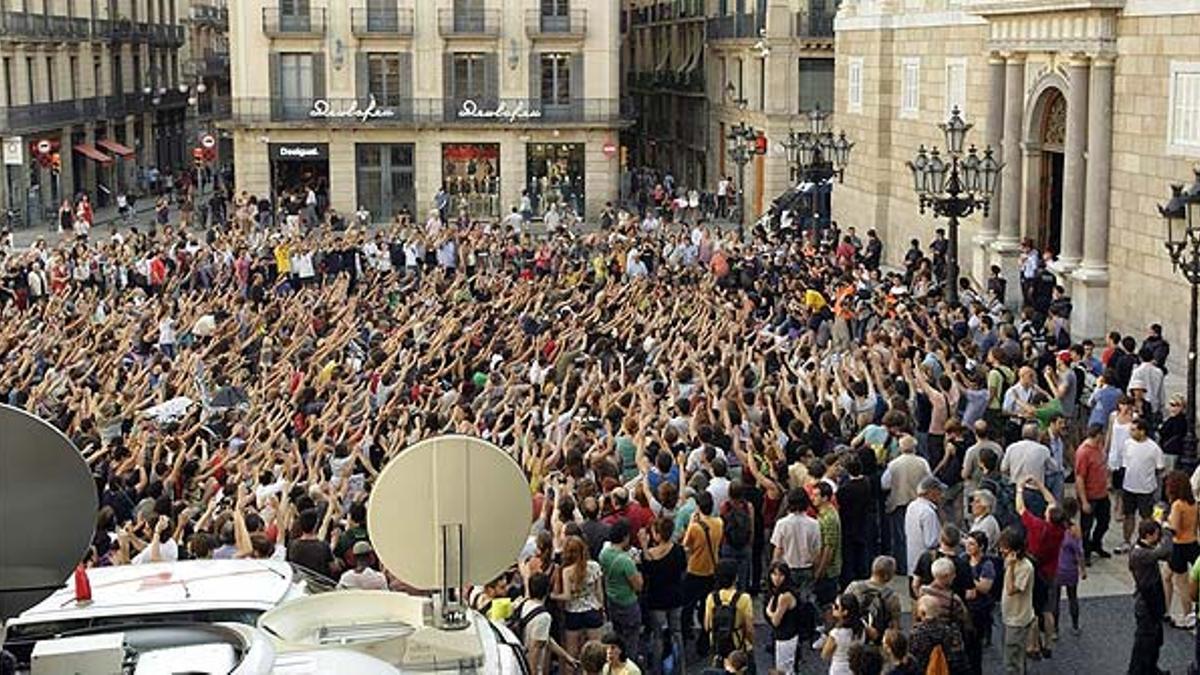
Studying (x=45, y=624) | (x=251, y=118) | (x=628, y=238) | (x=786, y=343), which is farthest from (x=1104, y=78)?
(x=251, y=118)

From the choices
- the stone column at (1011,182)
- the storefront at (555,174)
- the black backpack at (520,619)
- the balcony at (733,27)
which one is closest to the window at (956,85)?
the stone column at (1011,182)

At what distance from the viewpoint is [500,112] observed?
175 feet

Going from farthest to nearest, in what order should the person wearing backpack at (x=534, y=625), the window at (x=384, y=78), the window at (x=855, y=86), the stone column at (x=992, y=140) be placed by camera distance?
the window at (x=384, y=78)
the window at (x=855, y=86)
the stone column at (x=992, y=140)
the person wearing backpack at (x=534, y=625)

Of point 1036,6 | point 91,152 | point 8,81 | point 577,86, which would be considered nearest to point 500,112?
point 577,86

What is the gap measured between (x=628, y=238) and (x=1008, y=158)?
8.09 metres

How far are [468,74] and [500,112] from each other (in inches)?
65.4

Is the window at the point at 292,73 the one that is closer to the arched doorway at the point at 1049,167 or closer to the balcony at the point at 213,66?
the balcony at the point at 213,66

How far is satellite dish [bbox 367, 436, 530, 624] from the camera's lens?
17.7ft

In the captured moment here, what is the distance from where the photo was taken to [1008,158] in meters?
31.1

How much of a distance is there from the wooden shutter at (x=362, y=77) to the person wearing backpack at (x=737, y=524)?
42148 mm

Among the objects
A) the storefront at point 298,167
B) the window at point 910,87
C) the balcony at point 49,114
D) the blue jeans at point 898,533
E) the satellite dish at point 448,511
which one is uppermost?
the window at point 910,87

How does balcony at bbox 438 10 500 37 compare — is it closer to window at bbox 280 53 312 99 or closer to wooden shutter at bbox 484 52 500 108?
wooden shutter at bbox 484 52 500 108

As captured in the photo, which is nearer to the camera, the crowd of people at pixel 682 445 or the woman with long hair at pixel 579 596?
the woman with long hair at pixel 579 596

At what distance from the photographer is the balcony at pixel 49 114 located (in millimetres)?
52713
